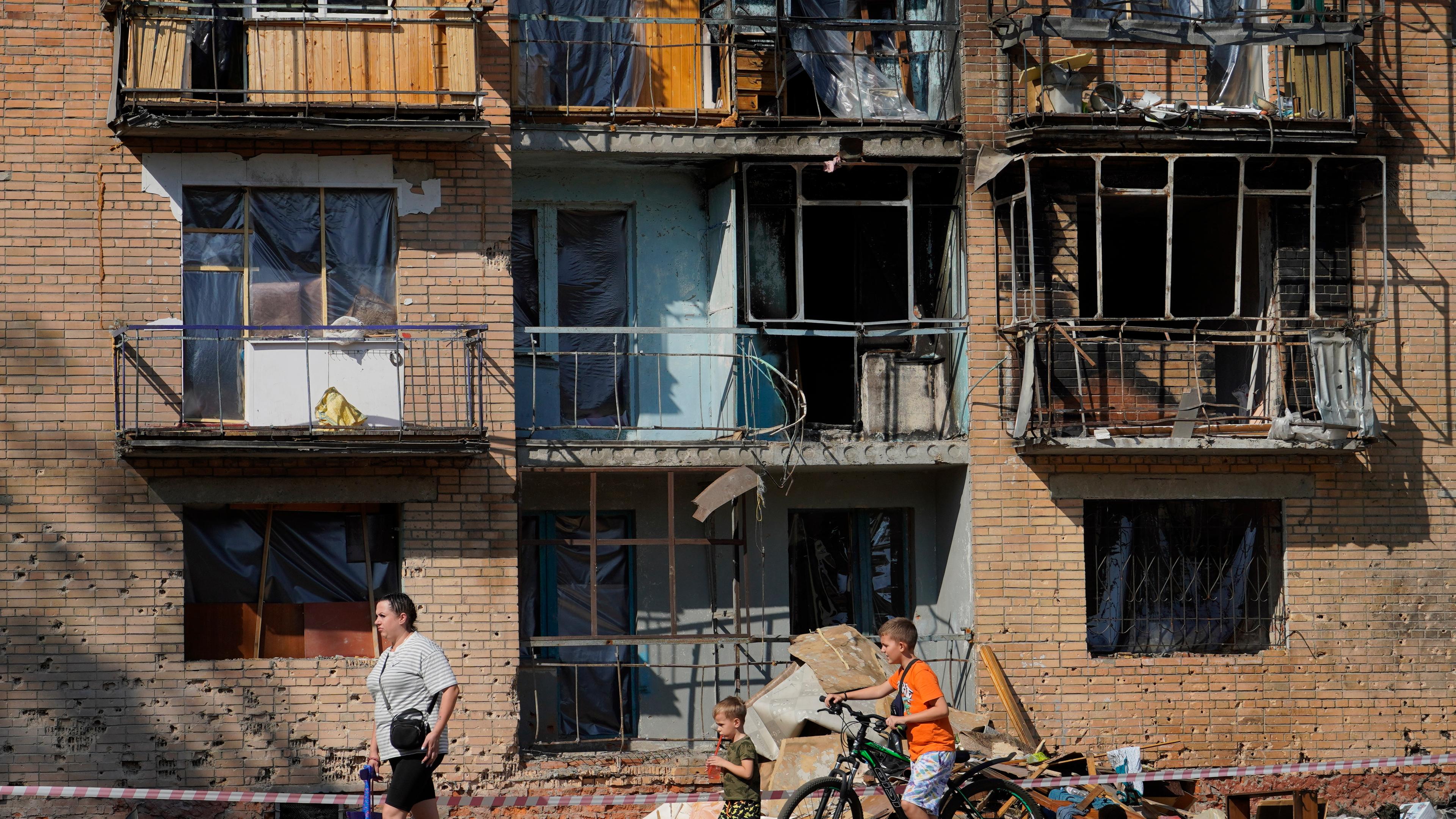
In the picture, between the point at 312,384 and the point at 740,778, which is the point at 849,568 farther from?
the point at 740,778

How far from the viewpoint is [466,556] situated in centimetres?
1293

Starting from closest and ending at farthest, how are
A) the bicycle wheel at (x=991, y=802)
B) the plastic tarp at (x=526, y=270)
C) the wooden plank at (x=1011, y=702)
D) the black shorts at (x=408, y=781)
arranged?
1. the black shorts at (x=408, y=781)
2. the bicycle wheel at (x=991, y=802)
3. the wooden plank at (x=1011, y=702)
4. the plastic tarp at (x=526, y=270)

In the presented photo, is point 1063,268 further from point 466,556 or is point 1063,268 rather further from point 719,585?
point 466,556

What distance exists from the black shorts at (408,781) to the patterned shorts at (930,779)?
2803mm

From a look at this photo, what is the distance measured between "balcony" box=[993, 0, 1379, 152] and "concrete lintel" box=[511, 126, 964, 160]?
89 cm

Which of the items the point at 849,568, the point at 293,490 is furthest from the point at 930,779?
the point at 293,490

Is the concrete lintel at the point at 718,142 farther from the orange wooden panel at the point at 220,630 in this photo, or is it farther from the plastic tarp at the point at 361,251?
the orange wooden panel at the point at 220,630

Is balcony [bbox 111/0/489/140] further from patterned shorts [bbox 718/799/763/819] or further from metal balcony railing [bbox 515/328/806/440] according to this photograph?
patterned shorts [bbox 718/799/763/819]

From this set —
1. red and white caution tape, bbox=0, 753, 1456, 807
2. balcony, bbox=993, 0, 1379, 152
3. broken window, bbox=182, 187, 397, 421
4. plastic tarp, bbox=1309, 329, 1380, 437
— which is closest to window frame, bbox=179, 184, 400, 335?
broken window, bbox=182, 187, 397, 421

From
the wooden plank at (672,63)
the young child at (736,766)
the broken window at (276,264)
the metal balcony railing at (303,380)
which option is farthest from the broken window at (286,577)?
the young child at (736,766)

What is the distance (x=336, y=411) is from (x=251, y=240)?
1865mm

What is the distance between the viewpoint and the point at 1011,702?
518 inches

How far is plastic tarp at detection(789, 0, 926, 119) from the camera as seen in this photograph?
46.3 ft

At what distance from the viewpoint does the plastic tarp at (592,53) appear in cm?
1394
